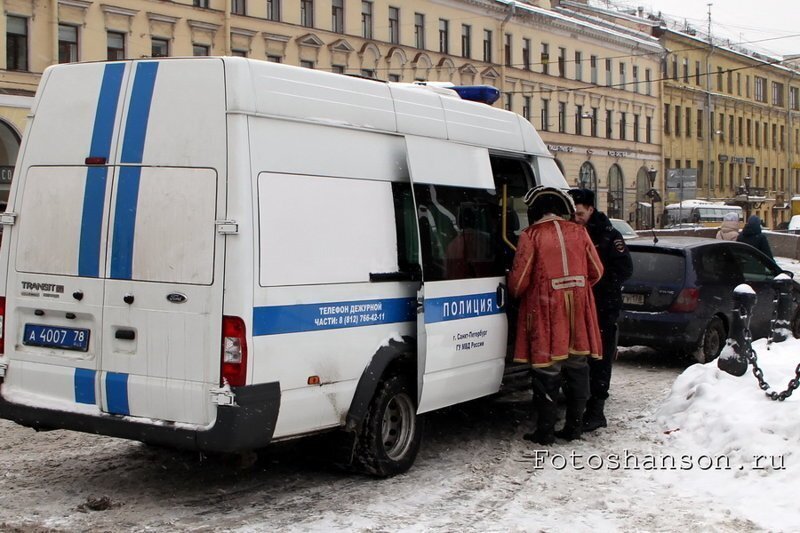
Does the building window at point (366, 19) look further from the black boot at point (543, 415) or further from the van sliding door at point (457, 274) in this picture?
the black boot at point (543, 415)

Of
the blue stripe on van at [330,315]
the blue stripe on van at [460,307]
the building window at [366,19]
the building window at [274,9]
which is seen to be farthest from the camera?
the building window at [366,19]

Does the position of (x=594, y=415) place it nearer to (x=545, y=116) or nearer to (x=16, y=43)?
(x=16, y=43)

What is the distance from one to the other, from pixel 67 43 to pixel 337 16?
13.7 metres

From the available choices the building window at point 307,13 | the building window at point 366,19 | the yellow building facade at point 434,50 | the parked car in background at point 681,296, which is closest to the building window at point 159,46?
the yellow building facade at point 434,50

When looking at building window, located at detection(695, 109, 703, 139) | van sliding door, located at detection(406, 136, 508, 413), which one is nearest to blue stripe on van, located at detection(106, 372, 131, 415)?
van sliding door, located at detection(406, 136, 508, 413)

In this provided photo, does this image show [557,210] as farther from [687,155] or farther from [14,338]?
[687,155]

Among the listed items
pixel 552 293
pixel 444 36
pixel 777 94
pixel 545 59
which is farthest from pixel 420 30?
pixel 777 94

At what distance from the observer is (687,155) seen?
246 ft

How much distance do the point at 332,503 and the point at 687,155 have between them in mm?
72817

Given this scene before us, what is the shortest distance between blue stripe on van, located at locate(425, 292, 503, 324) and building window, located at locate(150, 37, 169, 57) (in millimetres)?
30423

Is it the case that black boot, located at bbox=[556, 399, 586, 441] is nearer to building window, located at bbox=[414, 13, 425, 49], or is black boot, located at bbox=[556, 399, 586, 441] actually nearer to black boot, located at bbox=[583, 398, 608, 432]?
black boot, located at bbox=[583, 398, 608, 432]

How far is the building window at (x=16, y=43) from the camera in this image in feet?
101

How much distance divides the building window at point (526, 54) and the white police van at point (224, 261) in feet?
163

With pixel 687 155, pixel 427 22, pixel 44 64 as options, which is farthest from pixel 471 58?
pixel 687 155
